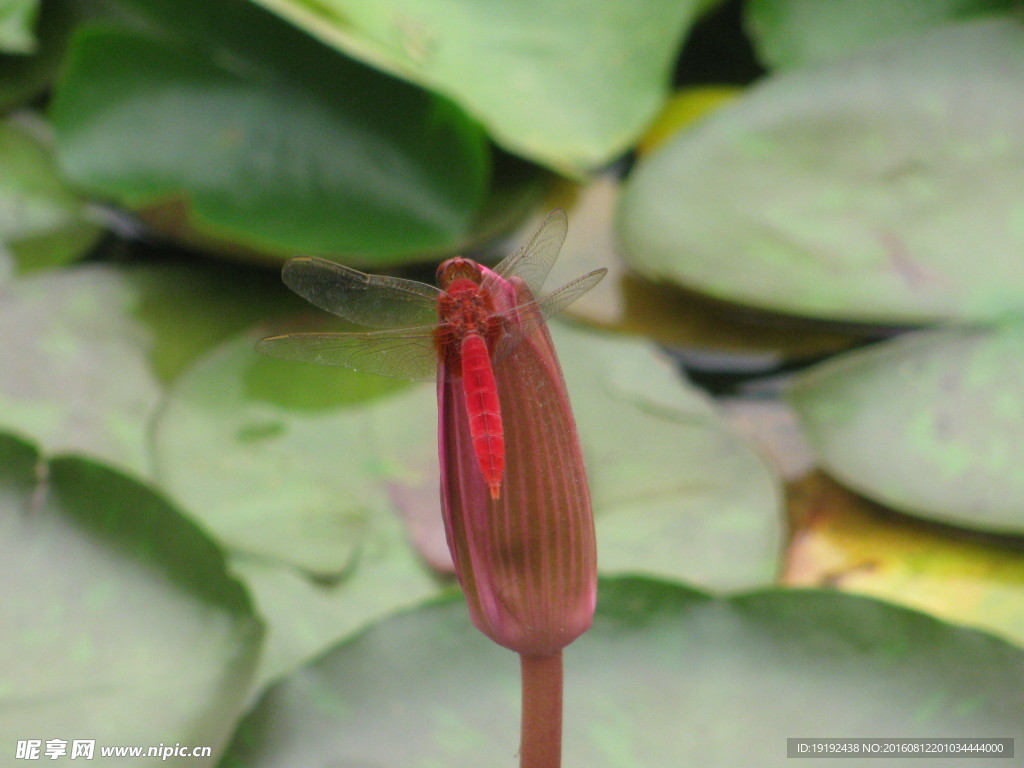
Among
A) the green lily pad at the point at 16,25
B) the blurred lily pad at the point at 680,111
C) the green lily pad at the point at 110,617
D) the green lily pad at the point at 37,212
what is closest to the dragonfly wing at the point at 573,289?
the green lily pad at the point at 110,617

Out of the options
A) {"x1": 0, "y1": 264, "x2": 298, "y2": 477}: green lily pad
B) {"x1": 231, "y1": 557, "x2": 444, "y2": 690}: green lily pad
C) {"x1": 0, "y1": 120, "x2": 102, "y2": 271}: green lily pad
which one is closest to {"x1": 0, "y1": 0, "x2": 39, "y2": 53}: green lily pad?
{"x1": 0, "y1": 120, "x2": 102, "y2": 271}: green lily pad

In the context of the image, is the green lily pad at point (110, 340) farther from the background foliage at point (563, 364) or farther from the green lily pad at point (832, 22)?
the green lily pad at point (832, 22)

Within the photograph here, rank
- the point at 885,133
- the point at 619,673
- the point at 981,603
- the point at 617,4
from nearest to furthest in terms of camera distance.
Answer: the point at 619,673 < the point at 981,603 < the point at 885,133 < the point at 617,4

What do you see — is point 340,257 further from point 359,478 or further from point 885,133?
point 885,133

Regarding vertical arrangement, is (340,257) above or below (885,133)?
below

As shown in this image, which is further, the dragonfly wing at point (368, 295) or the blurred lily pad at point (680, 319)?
the blurred lily pad at point (680, 319)

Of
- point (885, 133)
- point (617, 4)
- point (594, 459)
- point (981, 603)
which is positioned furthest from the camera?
point (617, 4)

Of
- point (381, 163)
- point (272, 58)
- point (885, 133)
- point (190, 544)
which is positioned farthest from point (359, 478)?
point (885, 133)
